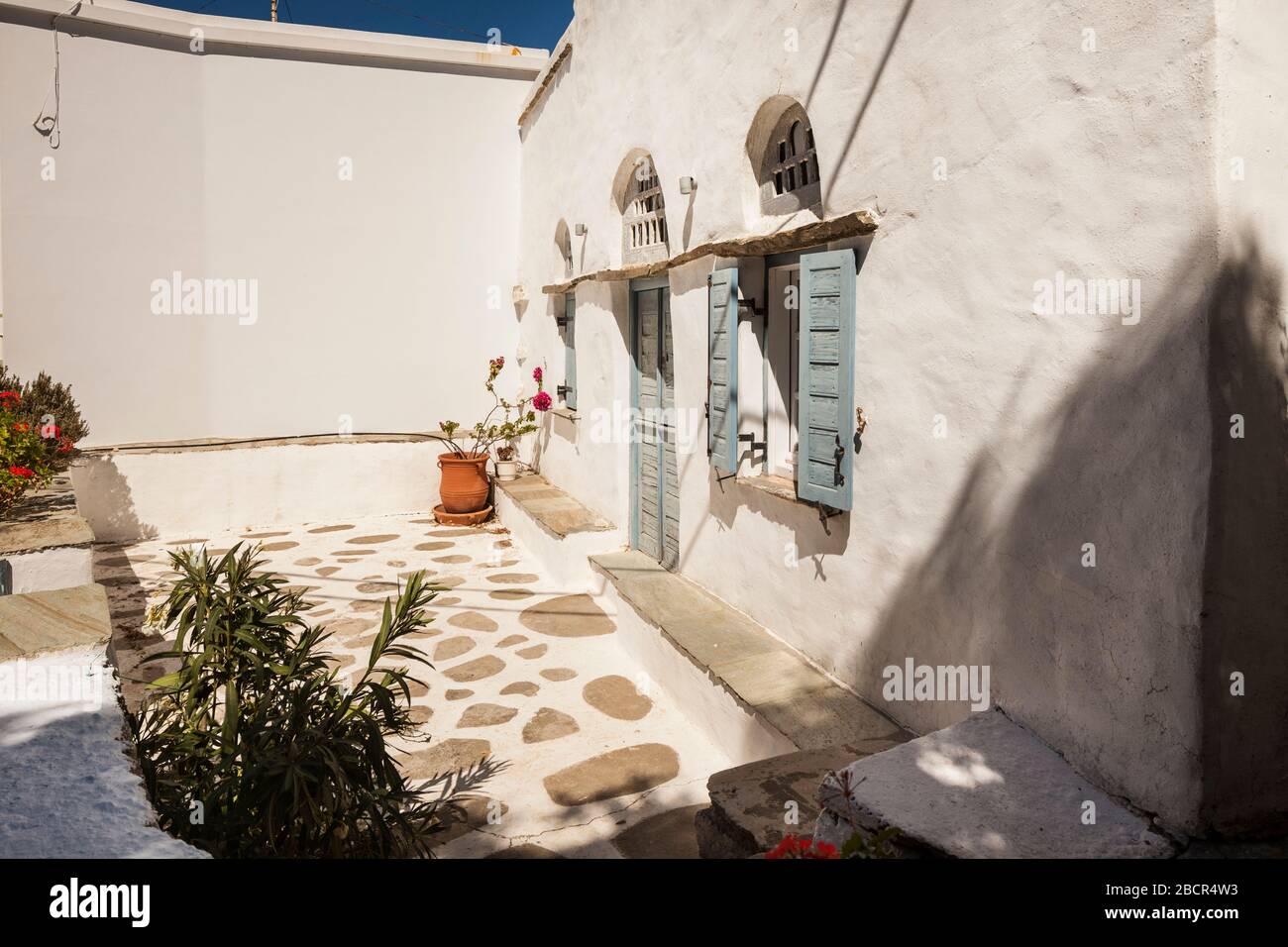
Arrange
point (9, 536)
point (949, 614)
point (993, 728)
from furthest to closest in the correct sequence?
point (9, 536)
point (949, 614)
point (993, 728)

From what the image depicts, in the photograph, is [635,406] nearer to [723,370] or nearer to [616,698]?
[723,370]

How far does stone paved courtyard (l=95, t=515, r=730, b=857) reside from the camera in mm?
4094

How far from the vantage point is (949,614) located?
3.66m

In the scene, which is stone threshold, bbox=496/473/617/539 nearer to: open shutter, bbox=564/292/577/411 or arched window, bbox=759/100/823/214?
open shutter, bbox=564/292/577/411

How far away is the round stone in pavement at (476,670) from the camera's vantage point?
5.88 m

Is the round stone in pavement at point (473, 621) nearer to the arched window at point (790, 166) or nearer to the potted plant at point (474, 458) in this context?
the potted plant at point (474, 458)

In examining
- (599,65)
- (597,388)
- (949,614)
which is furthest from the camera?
(597,388)

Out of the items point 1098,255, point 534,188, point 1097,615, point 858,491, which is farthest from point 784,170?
point 534,188

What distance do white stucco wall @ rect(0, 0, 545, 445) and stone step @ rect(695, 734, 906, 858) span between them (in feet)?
29.1

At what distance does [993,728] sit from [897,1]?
9.84 ft

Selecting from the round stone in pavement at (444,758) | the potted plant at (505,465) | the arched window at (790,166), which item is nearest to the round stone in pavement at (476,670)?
the round stone in pavement at (444,758)

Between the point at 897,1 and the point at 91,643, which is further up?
the point at 897,1

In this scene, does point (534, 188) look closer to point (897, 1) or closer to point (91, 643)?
point (897, 1)

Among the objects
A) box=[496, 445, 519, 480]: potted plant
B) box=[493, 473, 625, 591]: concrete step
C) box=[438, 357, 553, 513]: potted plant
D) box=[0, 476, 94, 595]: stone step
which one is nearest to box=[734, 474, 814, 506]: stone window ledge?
box=[493, 473, 625, 591]: concrete step
